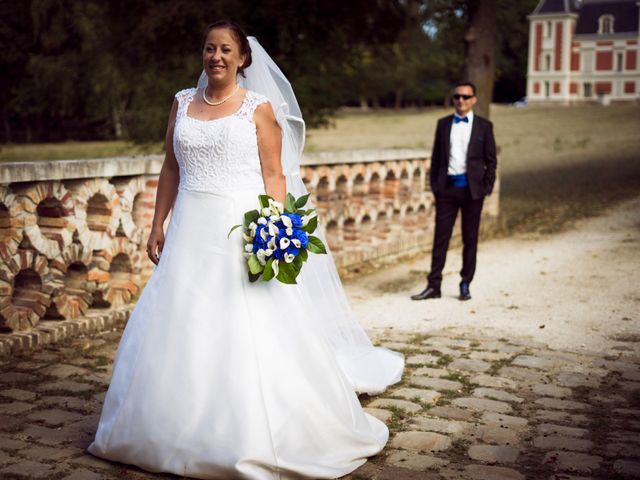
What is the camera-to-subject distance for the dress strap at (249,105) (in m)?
4.57

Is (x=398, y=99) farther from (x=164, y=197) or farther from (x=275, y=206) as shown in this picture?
(x=275, y=206)

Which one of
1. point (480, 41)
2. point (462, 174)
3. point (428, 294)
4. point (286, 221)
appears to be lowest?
point (428, 294)

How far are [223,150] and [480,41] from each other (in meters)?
12.0

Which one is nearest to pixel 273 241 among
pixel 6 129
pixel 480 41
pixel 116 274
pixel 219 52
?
pixel 219 52

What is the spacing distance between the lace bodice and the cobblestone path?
152cm

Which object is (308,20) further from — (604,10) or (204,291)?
(604,10)

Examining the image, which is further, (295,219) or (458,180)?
(458,180)

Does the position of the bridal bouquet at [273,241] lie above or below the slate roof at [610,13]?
below

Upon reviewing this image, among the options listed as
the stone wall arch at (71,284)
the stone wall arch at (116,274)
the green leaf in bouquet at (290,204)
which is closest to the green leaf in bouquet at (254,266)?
the green leaf in bouquet at (290,204)

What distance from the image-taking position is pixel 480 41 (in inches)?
619

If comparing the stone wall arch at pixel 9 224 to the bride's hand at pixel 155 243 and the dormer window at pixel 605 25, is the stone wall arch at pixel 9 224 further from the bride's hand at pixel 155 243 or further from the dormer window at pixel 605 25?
the dormer window at pixel 605 25

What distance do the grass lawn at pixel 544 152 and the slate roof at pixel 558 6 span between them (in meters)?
23.4

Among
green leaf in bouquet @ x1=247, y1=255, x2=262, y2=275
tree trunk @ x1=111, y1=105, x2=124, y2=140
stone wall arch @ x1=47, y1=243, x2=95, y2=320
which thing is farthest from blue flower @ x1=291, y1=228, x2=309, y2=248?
tree trunk @ x1=111, y1=105, x2=124, y2=140

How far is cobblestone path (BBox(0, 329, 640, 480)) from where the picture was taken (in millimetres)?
4414
